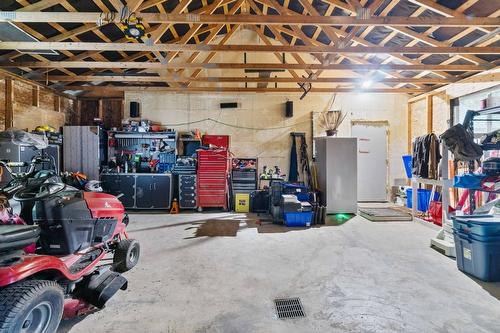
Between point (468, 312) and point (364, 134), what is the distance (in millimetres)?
5525

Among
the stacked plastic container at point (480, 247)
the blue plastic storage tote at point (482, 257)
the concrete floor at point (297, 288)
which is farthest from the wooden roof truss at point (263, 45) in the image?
the concrete floor at point (297, 288)

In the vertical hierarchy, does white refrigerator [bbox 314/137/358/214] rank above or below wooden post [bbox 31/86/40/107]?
below

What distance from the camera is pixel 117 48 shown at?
3.94m

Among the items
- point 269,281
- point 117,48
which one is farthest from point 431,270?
point 117,48

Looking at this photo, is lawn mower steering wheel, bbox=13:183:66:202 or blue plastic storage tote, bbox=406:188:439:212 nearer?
lawn mower steering wheel, bbox=13:183:66:202

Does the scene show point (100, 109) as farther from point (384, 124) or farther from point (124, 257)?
point (384, 124)

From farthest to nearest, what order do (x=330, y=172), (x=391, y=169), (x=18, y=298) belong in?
1. (x=391, y=169)
2. (x=330, y=172)
3. (x=18, y=298)

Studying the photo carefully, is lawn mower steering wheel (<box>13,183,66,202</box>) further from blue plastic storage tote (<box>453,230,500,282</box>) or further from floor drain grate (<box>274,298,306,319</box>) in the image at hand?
blue plastic storage tote (<box>453,230,500,282</box>)

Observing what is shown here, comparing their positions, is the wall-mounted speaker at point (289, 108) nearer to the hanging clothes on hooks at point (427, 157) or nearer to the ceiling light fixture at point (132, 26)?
the hanging clothes on hooks at point (427, 157)

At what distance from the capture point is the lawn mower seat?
58.1 inches

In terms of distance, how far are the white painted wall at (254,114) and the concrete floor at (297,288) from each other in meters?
3.33

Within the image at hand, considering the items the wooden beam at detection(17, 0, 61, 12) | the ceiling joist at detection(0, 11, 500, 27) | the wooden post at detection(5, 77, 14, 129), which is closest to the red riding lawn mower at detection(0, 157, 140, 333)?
the ceiling joist at detection(0, 11, 500, 27)

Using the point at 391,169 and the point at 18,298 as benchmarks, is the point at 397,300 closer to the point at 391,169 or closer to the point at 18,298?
the point at 18,298

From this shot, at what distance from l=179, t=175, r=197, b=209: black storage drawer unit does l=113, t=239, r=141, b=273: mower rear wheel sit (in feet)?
9.78
